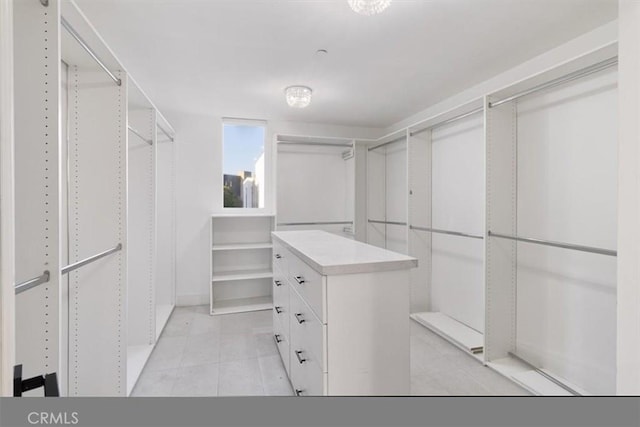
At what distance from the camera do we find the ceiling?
1.72 metres

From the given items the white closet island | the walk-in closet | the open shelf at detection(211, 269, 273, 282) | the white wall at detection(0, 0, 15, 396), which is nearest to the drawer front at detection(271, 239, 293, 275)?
the walk-in closet

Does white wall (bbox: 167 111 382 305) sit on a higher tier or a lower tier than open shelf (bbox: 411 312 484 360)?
higher

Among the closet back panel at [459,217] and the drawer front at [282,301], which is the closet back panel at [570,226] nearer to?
the closet back panel at [459,217]

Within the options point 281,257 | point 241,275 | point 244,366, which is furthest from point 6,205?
point 241,275

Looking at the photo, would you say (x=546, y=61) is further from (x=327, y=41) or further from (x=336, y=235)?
(x=336, y=235)

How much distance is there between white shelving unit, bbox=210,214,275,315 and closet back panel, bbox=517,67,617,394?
2.66m

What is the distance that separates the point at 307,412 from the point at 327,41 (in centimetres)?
210

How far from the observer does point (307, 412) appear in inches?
33.7

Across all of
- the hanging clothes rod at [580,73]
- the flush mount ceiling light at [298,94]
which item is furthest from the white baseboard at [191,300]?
the hanging clothes rod at [580,73]

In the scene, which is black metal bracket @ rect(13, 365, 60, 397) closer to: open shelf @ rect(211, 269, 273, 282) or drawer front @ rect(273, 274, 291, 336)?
drawer front @ rect(273, 274, 291, 336)

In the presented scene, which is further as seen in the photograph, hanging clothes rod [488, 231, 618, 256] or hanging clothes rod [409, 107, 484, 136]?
hanging clothes rod [409, 107, 484, 136]

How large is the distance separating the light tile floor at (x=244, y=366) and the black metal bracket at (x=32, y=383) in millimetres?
1467

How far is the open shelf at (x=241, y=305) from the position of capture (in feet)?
11.7

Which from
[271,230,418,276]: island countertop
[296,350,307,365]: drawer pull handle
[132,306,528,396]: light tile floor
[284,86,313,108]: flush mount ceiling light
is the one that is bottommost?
[132,306,528,396]: light tile floor
